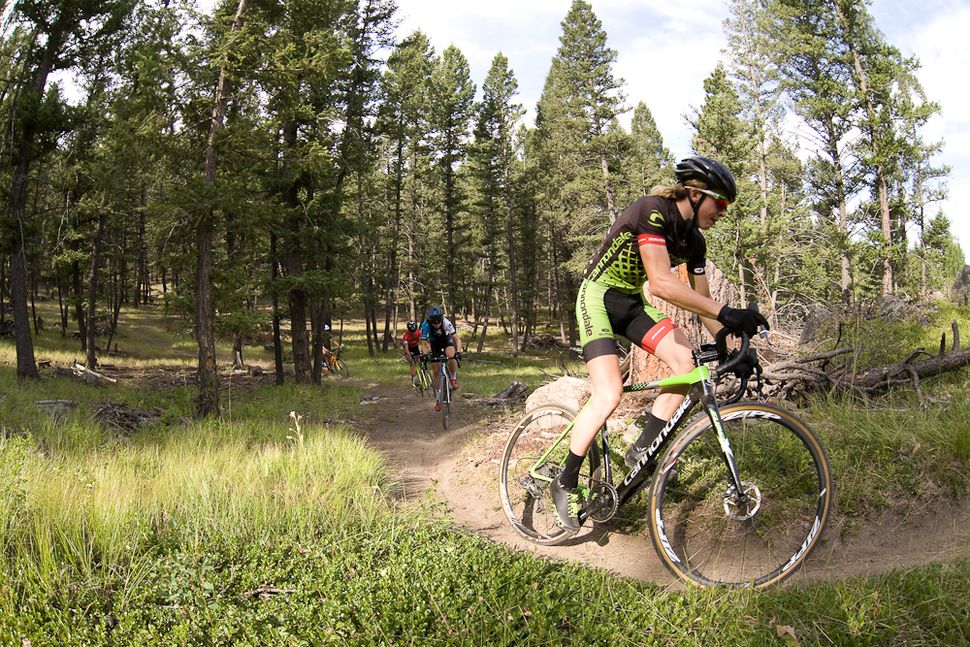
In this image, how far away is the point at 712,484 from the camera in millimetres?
4625

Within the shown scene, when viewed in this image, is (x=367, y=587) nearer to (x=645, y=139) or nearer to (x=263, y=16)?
(x=263, y=16)

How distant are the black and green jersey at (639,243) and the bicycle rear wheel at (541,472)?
3.91 feet

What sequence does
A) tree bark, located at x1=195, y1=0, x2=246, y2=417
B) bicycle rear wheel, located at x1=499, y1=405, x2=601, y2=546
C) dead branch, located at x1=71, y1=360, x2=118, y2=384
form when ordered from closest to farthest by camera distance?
bicycle rear wheel, located at x1=499, y1=405, x2=601, y2=546 < tree bark, located at x1=195, y1=0, x2=246, y2=417 < dead branch, located at x1=71, y1=360, x2=118, y2=384

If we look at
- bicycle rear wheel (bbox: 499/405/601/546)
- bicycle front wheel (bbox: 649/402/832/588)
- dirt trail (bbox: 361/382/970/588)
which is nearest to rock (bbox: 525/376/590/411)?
dirt trail (bbox: 361/382/970/588)

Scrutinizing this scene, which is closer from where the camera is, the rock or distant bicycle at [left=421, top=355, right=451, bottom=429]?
the rock

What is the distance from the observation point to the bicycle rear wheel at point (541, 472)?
4.51m

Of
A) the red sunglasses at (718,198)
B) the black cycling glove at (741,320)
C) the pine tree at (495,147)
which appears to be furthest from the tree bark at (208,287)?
the pine tree at (495,147)

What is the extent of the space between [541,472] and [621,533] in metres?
0.82

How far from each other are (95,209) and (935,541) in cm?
2581

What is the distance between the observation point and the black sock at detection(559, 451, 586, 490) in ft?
13.6

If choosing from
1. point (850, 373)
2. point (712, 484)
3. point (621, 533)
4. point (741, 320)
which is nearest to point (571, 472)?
point (621, 533)

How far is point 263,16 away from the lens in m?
12.8

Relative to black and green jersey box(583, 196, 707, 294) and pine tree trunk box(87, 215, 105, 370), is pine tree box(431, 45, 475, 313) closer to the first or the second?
pine tree trunk box(87, 215, 105, 370)

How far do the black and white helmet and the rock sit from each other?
13.4 feet
